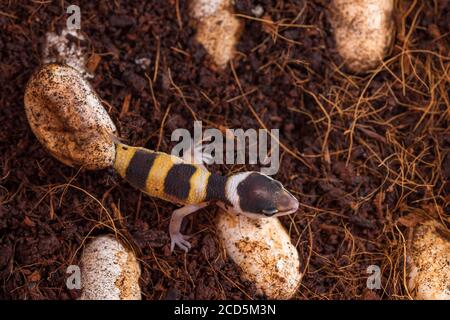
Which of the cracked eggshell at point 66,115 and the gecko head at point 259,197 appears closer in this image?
the cracked eggshell at point 66,115

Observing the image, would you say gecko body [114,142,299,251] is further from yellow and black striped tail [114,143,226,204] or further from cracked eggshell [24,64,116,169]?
cracked eggshell [24,64,116,169]

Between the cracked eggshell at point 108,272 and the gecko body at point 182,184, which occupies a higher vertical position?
the gecko body at point 182,184

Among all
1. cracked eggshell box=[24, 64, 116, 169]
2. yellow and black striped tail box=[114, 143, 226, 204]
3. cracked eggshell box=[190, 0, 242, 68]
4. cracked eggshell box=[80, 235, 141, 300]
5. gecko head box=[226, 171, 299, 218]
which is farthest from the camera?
cracked eggshell box=[190, 0, 242, 68]

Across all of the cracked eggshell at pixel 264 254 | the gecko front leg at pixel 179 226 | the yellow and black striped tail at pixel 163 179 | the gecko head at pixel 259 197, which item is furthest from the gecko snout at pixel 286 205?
the gecko front leg at pixel 179 226

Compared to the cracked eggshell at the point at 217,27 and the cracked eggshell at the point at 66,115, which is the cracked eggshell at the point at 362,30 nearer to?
the cracked eggshell at the point at 217,27

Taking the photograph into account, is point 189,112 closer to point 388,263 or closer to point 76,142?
point 76,142

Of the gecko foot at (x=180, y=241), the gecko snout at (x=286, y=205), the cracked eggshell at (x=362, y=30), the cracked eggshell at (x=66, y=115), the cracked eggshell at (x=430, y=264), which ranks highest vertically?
the cracked eggshell at (x=362, y=30)

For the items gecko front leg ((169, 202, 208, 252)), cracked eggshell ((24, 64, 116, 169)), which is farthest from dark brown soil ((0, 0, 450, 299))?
cracked eggshell ((24, 64, 116, 169))
